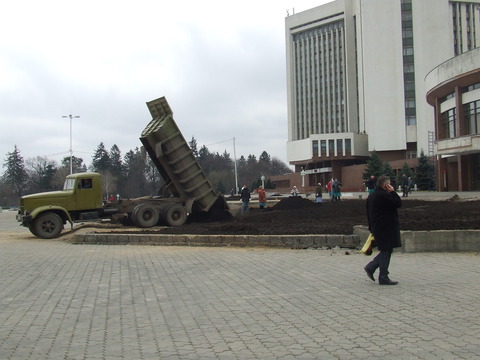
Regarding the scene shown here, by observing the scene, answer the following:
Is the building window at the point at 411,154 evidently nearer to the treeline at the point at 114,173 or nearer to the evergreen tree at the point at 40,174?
the treeline at the point at 114,173

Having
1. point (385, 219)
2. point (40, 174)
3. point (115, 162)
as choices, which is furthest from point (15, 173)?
point (385, 219)

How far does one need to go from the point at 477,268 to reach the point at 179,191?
13.2 m

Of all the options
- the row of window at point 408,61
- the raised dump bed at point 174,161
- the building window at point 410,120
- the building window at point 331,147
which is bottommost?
the raised dump bed at point 174,161

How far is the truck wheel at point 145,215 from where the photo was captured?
19.4 meters

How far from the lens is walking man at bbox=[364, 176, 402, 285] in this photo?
737 centimetres

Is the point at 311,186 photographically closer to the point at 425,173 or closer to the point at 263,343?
the point at 425,173

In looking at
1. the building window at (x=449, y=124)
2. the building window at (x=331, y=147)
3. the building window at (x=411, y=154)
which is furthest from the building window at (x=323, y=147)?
the building window at (x=449, y=124)

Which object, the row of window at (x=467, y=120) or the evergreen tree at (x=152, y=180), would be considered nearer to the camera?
the row of window at (x=467, y=120)

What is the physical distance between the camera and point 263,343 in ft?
15.9

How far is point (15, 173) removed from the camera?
321 ft

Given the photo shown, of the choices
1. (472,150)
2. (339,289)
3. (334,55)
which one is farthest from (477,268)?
(334,55)

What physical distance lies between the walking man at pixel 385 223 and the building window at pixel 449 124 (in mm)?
45344

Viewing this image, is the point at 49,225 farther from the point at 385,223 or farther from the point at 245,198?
the point at 385,223

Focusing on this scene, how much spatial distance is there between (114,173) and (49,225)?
102m
